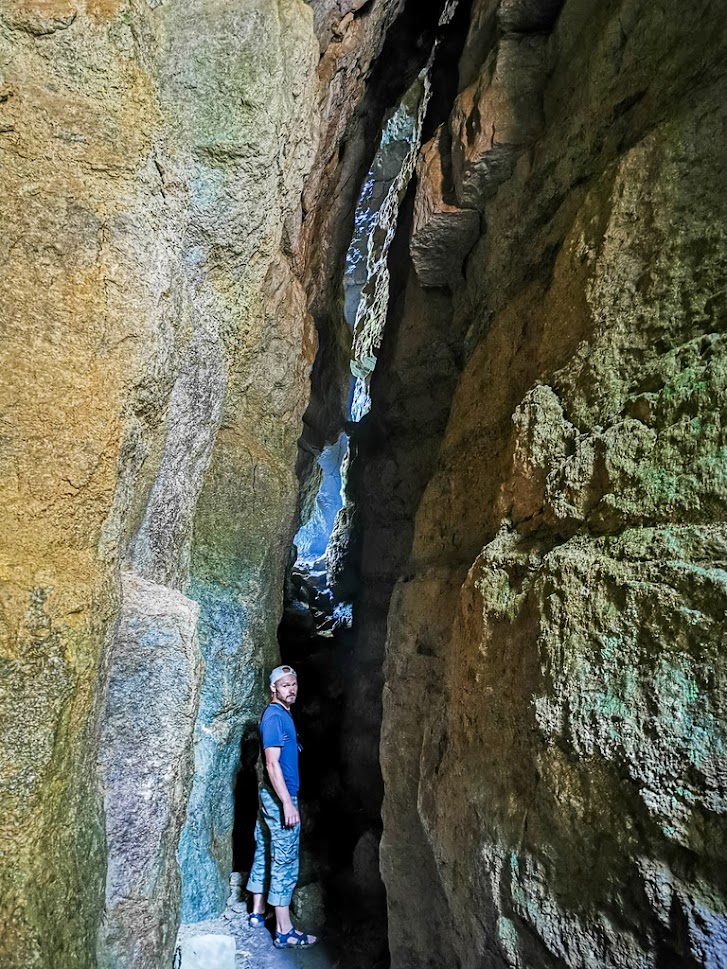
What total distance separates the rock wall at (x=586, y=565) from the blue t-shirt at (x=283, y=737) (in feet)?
2.65

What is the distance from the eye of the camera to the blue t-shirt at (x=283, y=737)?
3.78 m

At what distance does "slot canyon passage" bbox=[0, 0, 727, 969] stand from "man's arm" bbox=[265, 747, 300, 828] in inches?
16.5

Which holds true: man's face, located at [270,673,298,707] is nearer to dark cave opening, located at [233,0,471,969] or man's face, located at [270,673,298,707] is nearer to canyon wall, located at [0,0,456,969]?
dark cave opening, located at [233,0,471,969]

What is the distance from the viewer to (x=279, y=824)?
151 inches

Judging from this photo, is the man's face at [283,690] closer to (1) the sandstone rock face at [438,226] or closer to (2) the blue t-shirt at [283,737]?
(2) the blue t-shirt at [283,737]

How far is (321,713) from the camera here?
579 centimetres

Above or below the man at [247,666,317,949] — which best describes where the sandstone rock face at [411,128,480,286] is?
above

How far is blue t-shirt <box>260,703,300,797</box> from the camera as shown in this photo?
12.4 feet

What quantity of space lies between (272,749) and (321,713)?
210cm

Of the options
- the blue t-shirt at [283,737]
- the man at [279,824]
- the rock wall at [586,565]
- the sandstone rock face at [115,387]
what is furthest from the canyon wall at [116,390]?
the rock wall at [586,565]

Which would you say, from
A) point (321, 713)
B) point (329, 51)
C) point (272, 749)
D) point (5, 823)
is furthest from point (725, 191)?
point (321, 713)

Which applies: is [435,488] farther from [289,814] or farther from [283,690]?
[289,814]

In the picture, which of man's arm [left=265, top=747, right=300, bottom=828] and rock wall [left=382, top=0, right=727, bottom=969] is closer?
rock wall [left=382, top=0, right=727, bottom=969]

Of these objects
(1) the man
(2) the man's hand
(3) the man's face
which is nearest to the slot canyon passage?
(1) the man
